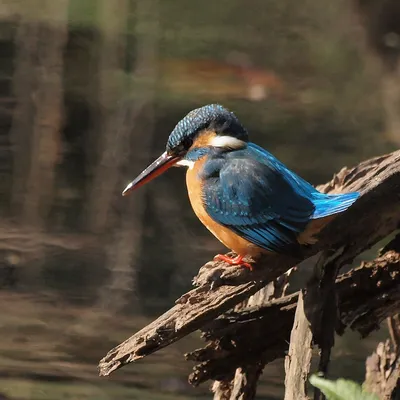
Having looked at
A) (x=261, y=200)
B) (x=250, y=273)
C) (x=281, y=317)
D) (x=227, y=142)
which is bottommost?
(x=281, y=317)

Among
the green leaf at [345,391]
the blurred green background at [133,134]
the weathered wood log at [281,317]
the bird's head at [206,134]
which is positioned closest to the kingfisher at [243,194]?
the bird's head at [206,134]

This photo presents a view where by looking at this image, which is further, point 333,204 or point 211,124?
point 211,124

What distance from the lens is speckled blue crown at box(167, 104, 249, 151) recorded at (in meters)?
2.15

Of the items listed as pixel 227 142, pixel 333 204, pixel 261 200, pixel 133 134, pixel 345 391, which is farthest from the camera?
pixel 133 134

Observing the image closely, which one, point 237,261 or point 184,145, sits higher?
point 184,145

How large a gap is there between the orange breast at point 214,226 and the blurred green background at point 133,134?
1.08m

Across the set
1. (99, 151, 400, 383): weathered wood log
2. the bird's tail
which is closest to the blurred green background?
(99, 151, 400, 383): weathered wood log

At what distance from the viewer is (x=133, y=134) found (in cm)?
557

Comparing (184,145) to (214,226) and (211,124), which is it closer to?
(211,124)

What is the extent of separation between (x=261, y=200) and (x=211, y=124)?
0.23m

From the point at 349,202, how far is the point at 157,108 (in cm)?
420

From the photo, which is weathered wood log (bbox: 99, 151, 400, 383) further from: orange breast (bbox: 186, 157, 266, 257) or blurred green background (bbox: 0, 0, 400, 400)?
blurred green background (bbox: 0, 0, 400, 400)

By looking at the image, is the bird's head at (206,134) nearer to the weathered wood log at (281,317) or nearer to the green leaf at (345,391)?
the weathered wood log at (281,317)

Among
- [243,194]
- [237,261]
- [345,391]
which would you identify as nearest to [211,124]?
[243,194]
